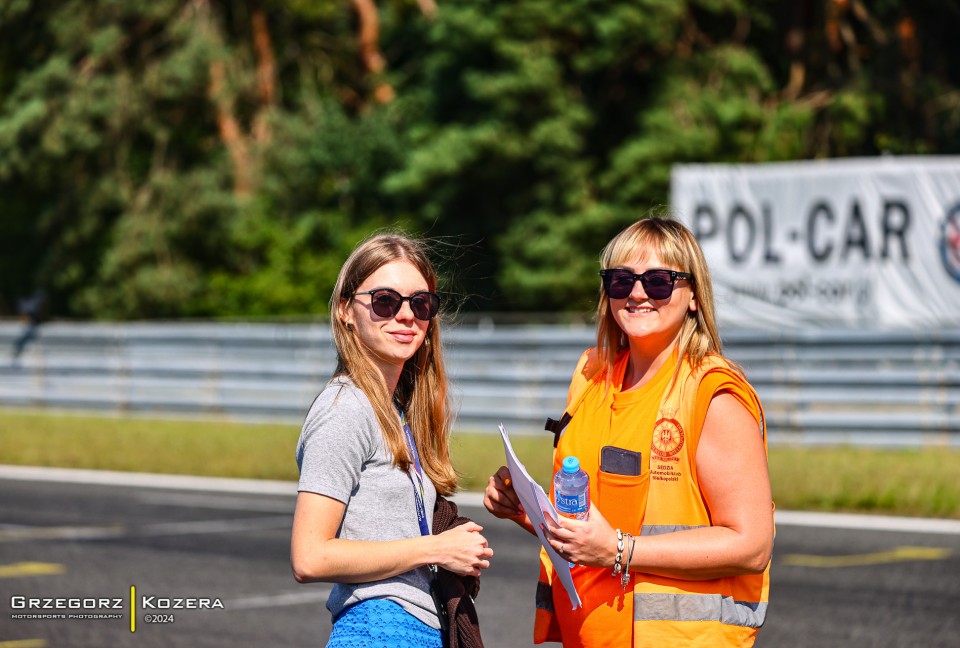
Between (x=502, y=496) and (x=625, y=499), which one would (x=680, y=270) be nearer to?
(x=625, y=499)

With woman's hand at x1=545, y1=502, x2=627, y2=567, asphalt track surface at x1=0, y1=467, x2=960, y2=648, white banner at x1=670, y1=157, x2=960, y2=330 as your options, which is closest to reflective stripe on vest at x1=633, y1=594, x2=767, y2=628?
woman's hand at x1=545, y1=502, x2=627, y2=567

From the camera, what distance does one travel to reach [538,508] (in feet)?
11.6

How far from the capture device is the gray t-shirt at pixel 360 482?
11.4 feet

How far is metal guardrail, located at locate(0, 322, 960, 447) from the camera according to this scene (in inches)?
679

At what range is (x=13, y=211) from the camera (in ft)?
141

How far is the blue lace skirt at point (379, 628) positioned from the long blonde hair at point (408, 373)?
0.34 metres

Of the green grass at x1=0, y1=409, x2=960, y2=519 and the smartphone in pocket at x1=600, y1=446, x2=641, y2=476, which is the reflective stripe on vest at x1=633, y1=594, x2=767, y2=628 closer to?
the smartphone in pocket at x1=600, y1=446, x2=641, y2=476

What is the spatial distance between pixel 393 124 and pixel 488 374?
16.5m

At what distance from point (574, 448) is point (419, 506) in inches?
16.7

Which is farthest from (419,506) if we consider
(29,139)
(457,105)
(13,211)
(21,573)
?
(13,211)

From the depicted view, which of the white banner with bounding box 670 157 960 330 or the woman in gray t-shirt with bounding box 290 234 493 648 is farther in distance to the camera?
the white banner with bounding box 670 157 960 330

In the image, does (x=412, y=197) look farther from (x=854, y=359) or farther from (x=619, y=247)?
(x=619, y=247)

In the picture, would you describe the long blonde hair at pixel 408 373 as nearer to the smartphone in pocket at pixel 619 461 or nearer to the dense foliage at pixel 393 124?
the smartphone in pocket at pixel 619 461

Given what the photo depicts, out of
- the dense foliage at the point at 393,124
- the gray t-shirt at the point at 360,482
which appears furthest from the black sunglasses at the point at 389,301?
the dense foliage at the point at 393,124
